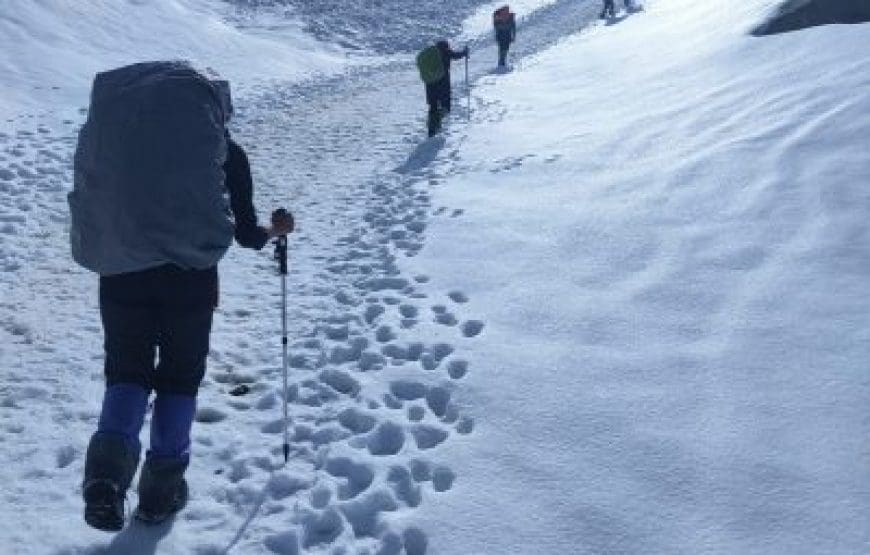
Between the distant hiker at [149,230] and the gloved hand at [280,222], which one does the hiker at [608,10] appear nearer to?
the gloved hand at [280,222]

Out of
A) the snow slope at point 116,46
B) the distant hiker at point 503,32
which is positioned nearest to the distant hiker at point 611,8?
the distant hiker at point 503,32

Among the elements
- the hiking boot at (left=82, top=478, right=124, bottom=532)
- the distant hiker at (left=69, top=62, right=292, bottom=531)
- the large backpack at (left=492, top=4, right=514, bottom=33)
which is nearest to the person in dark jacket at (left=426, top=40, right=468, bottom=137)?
the large backpack at (left=492, top=4, right=514, bottom=33)

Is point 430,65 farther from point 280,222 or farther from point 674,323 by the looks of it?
point 280,222

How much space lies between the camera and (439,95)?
15.4m

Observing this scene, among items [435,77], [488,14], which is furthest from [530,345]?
[488,14]

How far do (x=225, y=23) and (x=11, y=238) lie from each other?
2190cm

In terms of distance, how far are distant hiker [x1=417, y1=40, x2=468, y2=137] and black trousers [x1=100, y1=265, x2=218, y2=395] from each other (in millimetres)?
11225

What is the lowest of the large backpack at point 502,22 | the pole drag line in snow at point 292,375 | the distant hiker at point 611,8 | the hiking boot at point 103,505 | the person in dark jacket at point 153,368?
the pole drag line in snow at point 292,375

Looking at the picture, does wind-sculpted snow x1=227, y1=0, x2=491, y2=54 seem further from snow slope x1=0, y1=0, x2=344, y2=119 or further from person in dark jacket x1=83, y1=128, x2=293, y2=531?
person in dark jacket x1=83, y1=128, x2=293, y2=531

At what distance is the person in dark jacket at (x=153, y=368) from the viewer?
389cm

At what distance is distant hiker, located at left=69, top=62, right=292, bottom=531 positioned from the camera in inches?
149

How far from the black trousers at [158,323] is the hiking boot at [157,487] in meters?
0.41

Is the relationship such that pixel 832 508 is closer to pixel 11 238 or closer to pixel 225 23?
pixel 11 238

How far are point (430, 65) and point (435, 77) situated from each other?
0.24 metres
